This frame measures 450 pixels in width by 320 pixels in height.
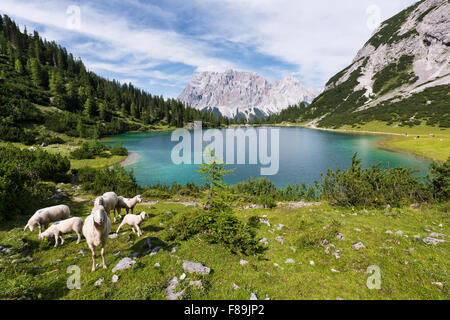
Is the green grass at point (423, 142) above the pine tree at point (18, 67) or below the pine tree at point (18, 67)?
below

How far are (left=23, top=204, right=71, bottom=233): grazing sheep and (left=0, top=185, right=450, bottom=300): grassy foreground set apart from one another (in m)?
0.55

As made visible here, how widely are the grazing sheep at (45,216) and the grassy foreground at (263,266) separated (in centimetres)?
55

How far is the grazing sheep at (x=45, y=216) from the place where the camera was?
395 inches

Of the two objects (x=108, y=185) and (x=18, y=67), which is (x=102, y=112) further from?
(x=108, y=185)

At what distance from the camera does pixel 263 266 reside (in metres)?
7.94

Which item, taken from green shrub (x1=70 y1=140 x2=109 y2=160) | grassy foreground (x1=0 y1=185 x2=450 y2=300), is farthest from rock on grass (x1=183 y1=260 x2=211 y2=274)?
green shrub (x1=70 y1=140 x2=109 y2=160)

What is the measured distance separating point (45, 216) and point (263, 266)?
41.6ft

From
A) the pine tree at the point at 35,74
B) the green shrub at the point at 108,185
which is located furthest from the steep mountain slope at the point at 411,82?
the pine tree at the point at 35,74

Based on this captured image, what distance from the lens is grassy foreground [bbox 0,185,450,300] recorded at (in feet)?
19.5

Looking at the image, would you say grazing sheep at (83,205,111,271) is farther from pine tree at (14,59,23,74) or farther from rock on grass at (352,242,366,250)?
pine tree at (14,59,23,74)

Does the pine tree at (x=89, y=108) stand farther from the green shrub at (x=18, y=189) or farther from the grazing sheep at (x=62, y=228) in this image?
the grazing sheep at (x=62, y=228)

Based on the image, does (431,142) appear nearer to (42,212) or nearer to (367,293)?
(367,293)

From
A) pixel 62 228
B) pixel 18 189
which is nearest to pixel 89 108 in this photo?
pixel 18 189
